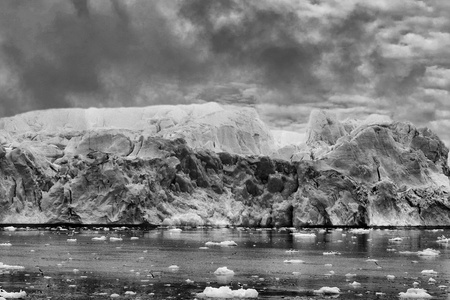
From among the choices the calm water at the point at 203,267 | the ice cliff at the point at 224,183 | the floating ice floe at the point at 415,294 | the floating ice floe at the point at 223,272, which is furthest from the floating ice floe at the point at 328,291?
the ice cliff at the point at 224,183

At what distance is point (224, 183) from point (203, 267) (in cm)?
2897

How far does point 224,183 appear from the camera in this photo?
166 feet

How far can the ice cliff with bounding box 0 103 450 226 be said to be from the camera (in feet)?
149

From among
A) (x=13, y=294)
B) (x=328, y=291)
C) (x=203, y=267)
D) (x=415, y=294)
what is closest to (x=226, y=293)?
(x=328, y=291)

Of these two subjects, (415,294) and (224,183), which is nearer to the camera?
(415,294)

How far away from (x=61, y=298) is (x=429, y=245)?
23.6m

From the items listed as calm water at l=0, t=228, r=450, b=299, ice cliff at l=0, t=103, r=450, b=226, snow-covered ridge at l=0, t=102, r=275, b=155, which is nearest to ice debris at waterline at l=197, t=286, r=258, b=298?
calm water at l=0, t=228, r=450, b=299

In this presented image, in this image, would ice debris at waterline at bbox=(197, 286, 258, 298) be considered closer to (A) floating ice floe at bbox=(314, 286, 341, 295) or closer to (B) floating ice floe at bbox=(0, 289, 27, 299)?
(A) floating ice floe at bbox=(314, 286, 341, 295)

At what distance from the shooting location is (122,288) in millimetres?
16375

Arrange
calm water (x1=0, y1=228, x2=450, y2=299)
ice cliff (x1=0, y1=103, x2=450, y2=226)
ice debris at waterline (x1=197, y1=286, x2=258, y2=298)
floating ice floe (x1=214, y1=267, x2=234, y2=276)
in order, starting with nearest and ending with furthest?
ice debris at waterline (x1=197, y1=286, x2=258, y2=298), calm water (x1=0, y1=228, x2=450, y2=299), floating ice floe (x1=214, y1=267, x2=234, y2=276), ice cliff (x1=0, y1=103, x2=450, y2=226)

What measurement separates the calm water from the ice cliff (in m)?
10.6

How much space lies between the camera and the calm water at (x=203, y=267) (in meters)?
16.2

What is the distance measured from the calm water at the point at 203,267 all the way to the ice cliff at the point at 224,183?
1061 centimetres

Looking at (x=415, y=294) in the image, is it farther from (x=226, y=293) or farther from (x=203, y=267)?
(x=203, y=267)
